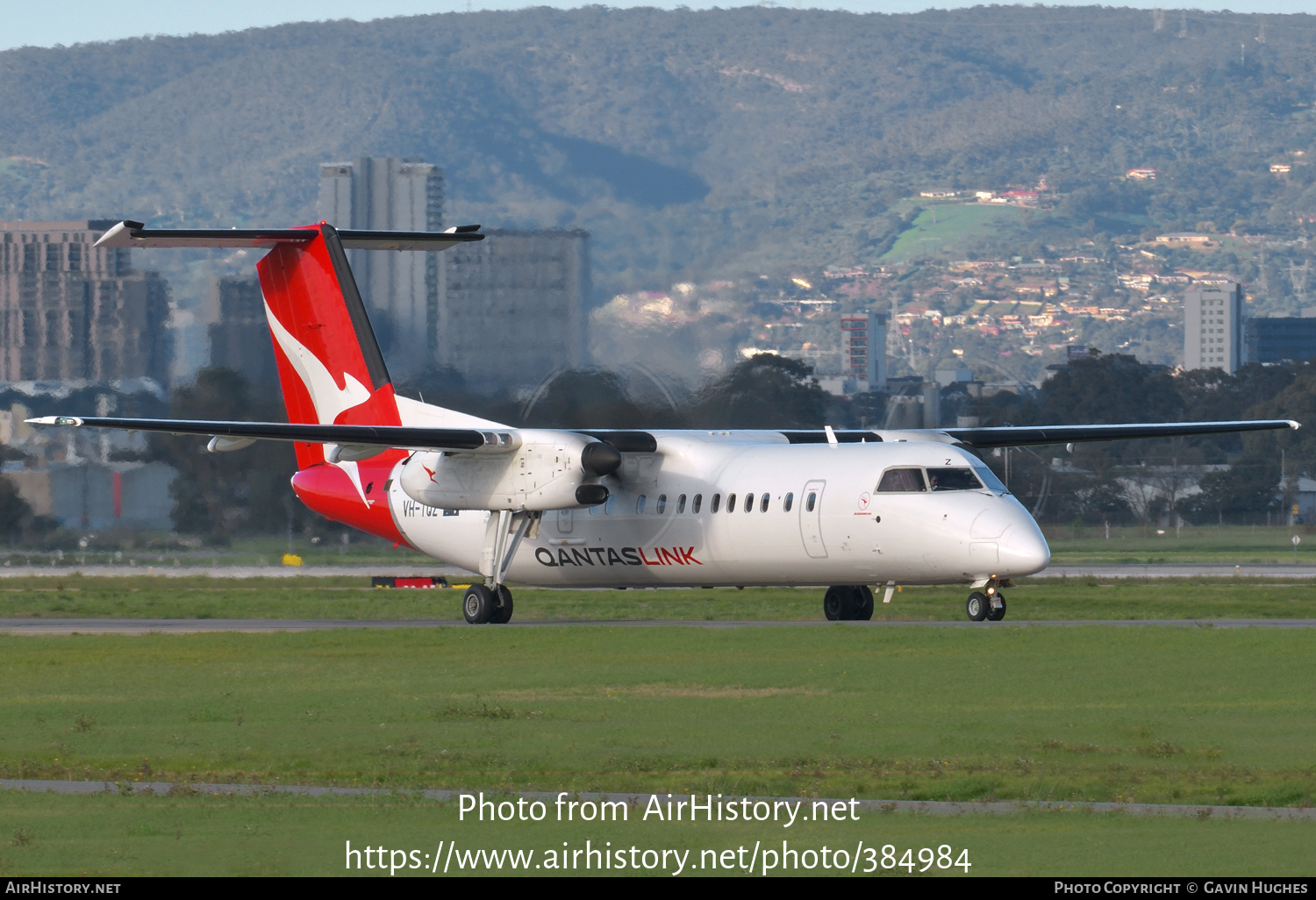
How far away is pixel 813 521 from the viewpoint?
2880cm

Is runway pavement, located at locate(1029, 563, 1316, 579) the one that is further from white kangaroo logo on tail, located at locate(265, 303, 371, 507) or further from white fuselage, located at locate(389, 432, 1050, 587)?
white kangaroo logo on tail, located at locate(265, 303, 371, 507)

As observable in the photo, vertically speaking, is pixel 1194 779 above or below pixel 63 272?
below

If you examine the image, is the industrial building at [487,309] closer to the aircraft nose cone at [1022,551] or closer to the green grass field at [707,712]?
the aircraft nose cone at [1022,551]

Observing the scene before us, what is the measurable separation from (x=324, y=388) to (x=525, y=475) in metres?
5.82

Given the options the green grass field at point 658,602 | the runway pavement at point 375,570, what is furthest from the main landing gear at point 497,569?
the runway pavement at point 375,570

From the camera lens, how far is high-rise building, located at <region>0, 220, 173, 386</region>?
6462cm

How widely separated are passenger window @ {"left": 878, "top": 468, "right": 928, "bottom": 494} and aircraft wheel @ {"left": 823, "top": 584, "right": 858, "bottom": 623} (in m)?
3.54

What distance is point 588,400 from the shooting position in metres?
44.7

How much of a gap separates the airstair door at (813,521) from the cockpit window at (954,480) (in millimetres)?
1769

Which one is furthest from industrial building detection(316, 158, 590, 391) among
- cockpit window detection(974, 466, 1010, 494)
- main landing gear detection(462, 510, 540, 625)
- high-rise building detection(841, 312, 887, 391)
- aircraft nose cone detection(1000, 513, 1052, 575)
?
high-rise building detection(841, 312, 887, 391)

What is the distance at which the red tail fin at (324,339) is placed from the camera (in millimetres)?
33906

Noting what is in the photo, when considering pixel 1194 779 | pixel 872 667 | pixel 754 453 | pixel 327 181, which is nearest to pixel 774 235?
pixel 327 181
